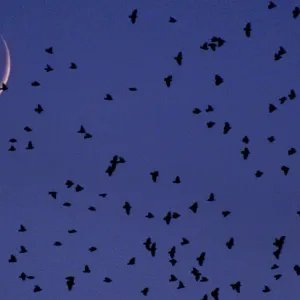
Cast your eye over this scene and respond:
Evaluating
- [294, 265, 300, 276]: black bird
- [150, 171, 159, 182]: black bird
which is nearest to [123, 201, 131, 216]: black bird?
[150, 171, 159, 182]: black bird

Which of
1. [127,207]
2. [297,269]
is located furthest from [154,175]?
[297,269]

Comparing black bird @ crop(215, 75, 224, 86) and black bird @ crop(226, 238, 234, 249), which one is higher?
black bird @ crop(215, 75, 224, 86)

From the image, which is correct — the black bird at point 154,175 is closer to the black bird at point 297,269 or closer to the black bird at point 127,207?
the black bird at point 127,207

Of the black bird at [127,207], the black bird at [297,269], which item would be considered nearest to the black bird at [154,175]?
the black bird at [127,207]

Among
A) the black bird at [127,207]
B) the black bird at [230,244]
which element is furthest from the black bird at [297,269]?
the black bird at [127,207]

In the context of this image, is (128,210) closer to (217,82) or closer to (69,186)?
(69,186)

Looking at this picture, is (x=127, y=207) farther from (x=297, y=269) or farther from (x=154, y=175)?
(x=297, y=269)

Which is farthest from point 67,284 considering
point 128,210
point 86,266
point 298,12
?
point 298,12

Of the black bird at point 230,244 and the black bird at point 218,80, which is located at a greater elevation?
the black bird at point 218,80

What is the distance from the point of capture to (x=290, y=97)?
102 ft

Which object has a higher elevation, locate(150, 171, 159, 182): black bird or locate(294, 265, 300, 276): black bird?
locate(150, 171, 159, 182): black bird

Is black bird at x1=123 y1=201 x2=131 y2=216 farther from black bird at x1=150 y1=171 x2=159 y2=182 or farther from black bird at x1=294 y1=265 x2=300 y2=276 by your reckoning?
black bird at x1=294 y1=265 x2=300 y2=276

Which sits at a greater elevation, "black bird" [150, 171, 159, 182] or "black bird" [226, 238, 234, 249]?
"black bird" [150, 171, 159, 182]

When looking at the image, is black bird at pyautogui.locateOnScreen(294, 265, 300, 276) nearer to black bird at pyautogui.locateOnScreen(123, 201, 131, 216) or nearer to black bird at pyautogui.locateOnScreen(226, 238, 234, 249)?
black bird at pyautogui.locateOnScreen(226, 238, 234, 249)
